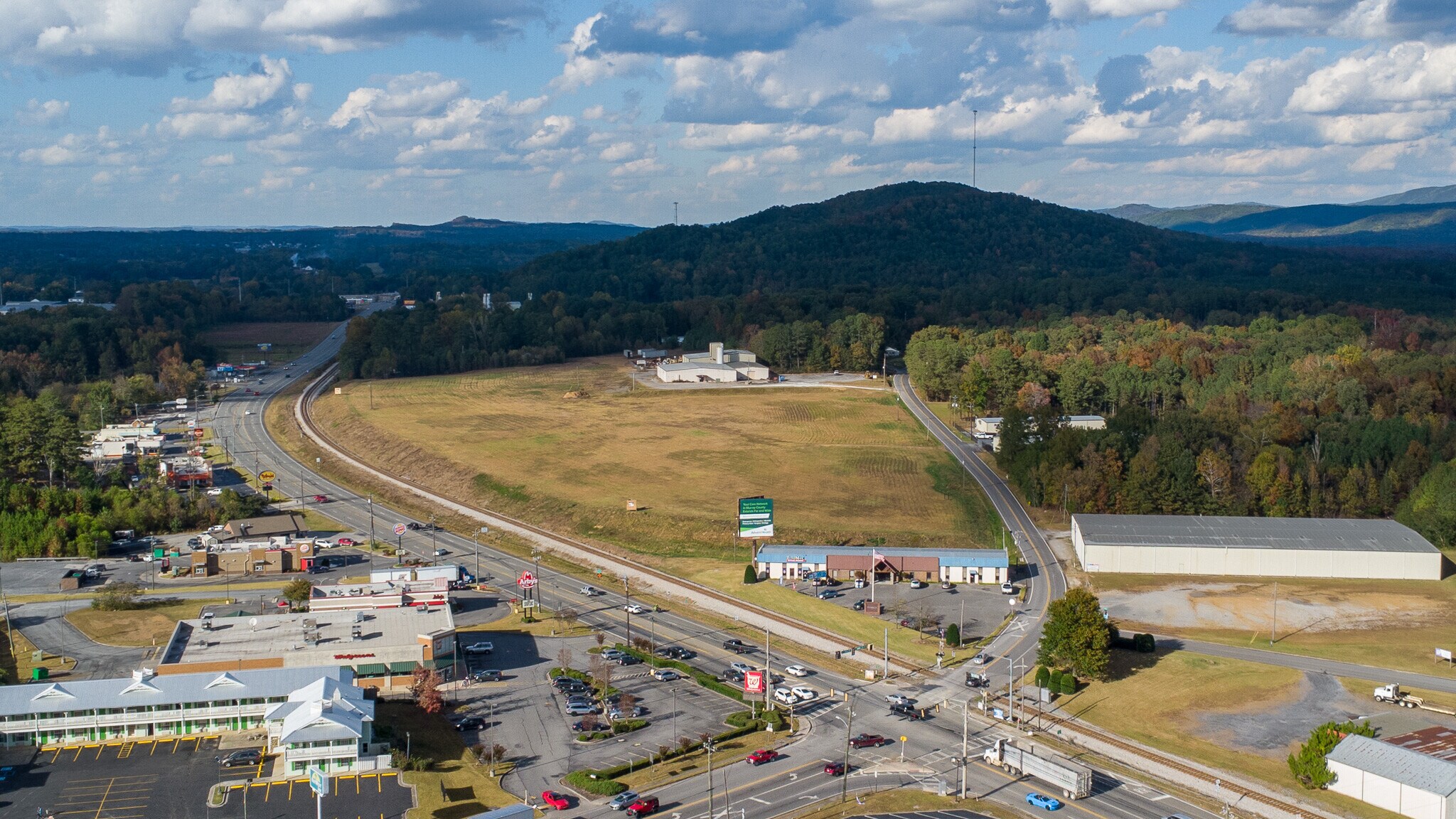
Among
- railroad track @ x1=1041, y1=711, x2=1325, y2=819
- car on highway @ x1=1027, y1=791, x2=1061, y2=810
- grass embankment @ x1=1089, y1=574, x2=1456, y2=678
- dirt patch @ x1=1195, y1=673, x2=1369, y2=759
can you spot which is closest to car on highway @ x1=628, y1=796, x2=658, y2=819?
car on highway @ x1=1027, y1=791, x2=1061, y2=810

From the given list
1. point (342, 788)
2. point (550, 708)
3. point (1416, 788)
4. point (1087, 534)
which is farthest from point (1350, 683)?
point (342, 788)

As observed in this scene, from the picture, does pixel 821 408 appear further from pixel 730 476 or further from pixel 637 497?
pixel 637 497

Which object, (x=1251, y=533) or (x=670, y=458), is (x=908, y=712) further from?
(x=670, y=458)

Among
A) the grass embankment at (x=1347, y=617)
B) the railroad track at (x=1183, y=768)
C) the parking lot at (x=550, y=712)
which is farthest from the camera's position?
the grass embankment at (x=1347, y=617)

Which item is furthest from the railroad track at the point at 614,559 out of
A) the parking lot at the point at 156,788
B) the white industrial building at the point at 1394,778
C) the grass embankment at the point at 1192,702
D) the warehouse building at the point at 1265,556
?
the parking lot at the point at 156,788

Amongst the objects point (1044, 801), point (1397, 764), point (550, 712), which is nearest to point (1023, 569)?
point (1397, 764)

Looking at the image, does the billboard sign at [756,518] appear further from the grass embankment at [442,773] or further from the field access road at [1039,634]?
the grass embankment at [442,773]
